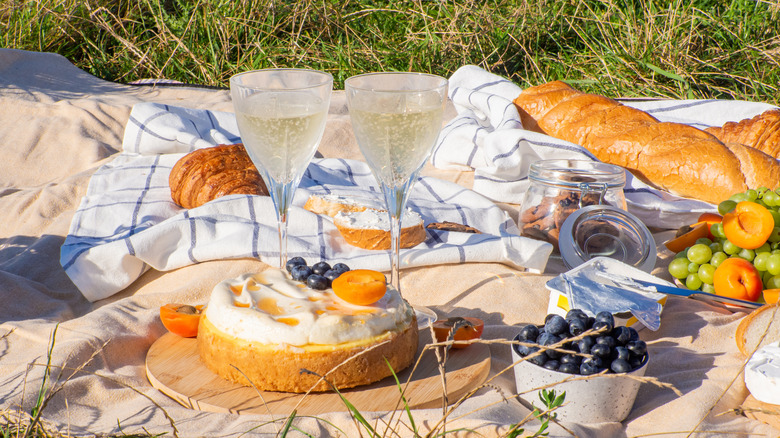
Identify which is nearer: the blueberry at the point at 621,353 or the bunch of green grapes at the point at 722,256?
the blueberry at the point at 621,353

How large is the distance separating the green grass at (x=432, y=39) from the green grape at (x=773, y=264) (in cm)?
318

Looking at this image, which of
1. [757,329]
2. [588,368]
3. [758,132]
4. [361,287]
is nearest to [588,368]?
[588,368]

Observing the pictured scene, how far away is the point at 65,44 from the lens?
217 inches

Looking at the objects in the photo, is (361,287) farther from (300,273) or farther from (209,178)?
(209,178)

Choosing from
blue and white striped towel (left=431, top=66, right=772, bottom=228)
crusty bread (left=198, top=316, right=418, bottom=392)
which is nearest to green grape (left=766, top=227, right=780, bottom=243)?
blue and white striped towel (left=431, top=66, right=772, bottom=228)

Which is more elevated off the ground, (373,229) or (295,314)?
(295,314)

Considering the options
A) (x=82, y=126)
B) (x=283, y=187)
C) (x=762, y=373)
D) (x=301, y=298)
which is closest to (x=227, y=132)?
(x=82, y=126)

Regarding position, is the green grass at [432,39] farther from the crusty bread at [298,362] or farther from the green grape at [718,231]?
the crusty bread at [298,362]

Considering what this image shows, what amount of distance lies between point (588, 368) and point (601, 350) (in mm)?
47

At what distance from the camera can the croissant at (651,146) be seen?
2.82 metres

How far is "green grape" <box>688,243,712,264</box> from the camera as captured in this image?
210 cm

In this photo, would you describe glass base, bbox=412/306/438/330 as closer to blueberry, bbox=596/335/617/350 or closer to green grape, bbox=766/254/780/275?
blueberry, bbox=596/335/617/350

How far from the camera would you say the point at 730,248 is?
83.6 inches

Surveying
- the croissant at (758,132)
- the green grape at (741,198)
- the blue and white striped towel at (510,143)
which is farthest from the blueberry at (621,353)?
the croissant at (758,132)
